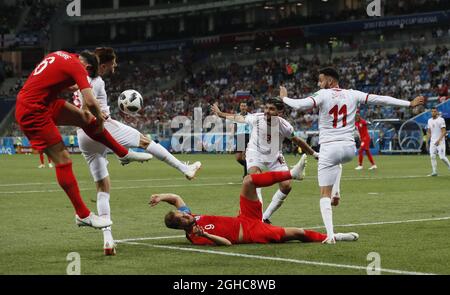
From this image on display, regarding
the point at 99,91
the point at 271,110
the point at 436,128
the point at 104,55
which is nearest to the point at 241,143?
the point at 436,128

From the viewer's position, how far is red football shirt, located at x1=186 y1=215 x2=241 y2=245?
35.0ft

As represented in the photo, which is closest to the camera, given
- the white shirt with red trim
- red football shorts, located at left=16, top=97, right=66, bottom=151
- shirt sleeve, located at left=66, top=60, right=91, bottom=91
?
shirt sleeve, located at left=66, top=60, right=91, bottom=91

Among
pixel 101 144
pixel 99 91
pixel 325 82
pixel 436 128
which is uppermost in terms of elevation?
pixel 325 82

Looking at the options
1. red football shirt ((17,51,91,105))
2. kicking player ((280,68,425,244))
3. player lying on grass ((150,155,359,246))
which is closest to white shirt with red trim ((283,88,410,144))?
kicking player ((280,68,425,244))

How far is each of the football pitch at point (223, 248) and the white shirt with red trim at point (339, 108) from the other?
5.25ft

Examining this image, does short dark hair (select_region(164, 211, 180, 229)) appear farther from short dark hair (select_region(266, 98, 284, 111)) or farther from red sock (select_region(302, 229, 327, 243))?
short dark hair (select_region(266, 98, 284, 111))

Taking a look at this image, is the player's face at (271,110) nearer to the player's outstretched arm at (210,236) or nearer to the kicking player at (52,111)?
the player's outstretched arm at (210,236)

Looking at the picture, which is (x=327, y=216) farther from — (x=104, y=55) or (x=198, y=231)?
(x=104, y=55)

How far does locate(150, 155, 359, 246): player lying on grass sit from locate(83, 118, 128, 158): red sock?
861 mm

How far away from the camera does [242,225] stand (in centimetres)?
1084

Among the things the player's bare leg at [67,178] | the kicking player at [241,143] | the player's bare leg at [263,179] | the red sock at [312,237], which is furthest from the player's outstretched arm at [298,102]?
the kicking player at [241,143]

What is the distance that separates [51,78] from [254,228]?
3460 millimetres

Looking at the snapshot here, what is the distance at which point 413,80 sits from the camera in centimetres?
5478
